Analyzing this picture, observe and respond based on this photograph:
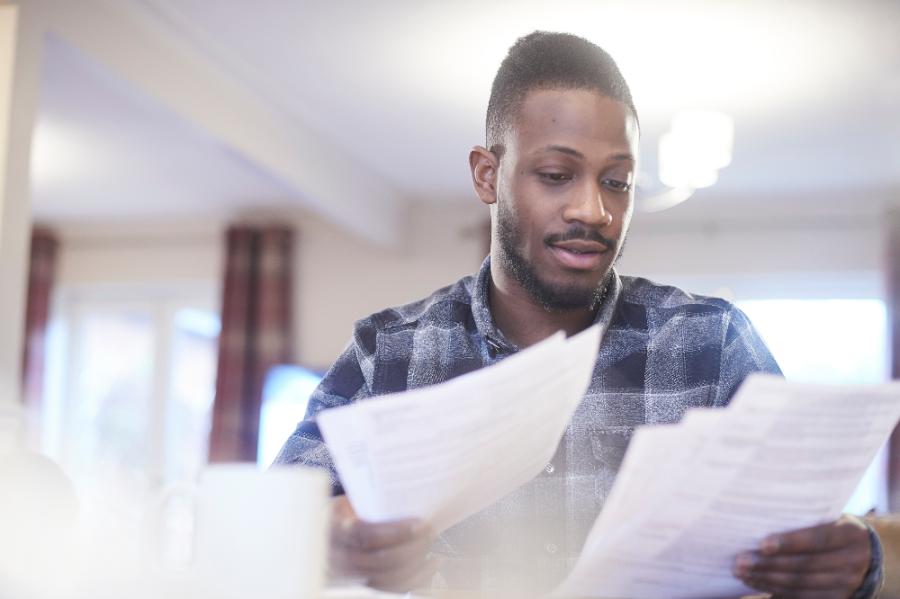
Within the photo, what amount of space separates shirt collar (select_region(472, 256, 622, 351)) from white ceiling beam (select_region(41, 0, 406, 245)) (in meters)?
1.91

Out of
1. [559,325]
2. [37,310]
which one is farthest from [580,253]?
[37,310]

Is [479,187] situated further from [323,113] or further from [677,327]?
[323,113]

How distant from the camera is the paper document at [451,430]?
2.11 feet

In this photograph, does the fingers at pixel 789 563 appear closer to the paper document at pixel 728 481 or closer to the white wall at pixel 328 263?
the paper document at pixel 728 481

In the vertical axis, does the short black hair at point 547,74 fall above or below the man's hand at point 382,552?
above

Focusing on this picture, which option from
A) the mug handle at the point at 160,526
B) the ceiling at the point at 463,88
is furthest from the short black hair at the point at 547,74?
the ceiling at the point at 463,88

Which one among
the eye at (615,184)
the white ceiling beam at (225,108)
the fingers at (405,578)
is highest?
the white ceiling beam at (225,108)

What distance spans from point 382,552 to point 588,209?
0.53 metres

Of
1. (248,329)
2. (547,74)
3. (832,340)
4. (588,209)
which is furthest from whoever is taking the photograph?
(248,329)

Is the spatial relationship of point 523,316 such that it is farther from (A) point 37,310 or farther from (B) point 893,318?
(A) point 37,310

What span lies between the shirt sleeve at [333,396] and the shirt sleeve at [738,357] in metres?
0.43

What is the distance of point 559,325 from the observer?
1.28 m

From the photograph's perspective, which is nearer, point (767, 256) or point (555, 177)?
point (555, 177)

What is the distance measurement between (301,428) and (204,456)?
490 centimetres
